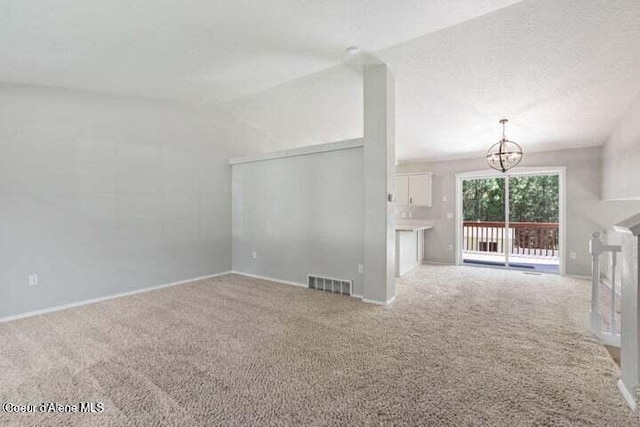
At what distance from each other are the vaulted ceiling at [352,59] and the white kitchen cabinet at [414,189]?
2007 millimetres

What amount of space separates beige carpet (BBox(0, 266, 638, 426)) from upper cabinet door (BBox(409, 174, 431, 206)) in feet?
10.9

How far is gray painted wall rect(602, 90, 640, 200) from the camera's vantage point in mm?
3635

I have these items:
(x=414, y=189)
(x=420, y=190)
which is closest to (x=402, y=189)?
(x=414, y=189)

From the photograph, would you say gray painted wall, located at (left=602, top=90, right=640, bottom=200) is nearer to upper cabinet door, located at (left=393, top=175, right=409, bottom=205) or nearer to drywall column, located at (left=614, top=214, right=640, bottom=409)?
drywall column, located at (left=614, top=214, right=640, bottom=409)

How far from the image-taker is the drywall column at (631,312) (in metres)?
1.82

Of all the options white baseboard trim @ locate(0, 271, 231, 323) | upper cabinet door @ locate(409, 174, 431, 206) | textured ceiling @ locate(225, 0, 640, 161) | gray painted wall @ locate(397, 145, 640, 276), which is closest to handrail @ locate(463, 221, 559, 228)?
gray painted wall @ locate(397, 145, 640, 276)

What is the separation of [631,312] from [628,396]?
1.72ft

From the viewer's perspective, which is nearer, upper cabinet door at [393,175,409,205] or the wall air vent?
the wall air vent

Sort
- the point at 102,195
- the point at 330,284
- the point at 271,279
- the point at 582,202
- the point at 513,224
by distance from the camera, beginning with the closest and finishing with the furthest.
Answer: the point at 102,195 → the point at 330,284 → the point at 271,279 → the point at 582,202 → the point at 513,224

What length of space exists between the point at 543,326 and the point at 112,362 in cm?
407

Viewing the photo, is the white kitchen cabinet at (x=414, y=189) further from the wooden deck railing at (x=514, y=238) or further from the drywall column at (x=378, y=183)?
the drywall column at (x=378, y=183)

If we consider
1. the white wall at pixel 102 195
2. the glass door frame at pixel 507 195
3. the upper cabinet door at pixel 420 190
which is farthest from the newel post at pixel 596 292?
the white wall at pixel 102 195

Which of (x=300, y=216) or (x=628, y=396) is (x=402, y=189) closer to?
(x=300, y=216)

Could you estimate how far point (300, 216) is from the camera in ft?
15.3
